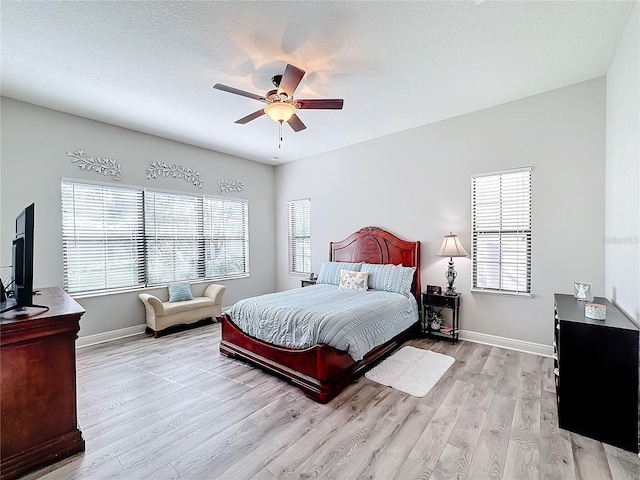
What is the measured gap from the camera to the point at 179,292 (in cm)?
472

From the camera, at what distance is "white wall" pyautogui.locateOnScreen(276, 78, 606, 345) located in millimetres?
3207

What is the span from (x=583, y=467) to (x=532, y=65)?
10.9ft

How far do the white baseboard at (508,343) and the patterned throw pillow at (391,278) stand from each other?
986 millimetres

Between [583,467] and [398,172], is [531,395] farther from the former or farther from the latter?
[398,172]

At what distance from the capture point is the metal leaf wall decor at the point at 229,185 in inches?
218

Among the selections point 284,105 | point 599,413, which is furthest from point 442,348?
point 284,105

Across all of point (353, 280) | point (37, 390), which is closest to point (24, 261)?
point (37, 390)

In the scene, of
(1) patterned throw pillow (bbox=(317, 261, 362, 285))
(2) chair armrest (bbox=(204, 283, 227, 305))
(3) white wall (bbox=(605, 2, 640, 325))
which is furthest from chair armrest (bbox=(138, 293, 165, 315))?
(3) white wall (bbox=(605, 2, 640, 325))

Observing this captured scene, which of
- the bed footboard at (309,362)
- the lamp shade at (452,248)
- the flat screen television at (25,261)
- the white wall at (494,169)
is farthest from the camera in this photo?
the lamp shade at (452,248)

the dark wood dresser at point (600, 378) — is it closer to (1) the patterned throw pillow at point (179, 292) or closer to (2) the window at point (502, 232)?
(2) the window at point (502, 232)

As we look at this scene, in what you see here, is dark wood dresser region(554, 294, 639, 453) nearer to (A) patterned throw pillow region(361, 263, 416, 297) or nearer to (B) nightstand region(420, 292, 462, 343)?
(B) nightstand region(420, 292, 462, 343)

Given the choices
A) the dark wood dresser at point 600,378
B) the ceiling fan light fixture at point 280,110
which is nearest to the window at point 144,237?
the ceiling fan light fixture at point 280,110

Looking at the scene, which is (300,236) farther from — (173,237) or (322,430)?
(322,430)

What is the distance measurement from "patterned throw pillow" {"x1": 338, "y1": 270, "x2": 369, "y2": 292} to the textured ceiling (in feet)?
7.45
